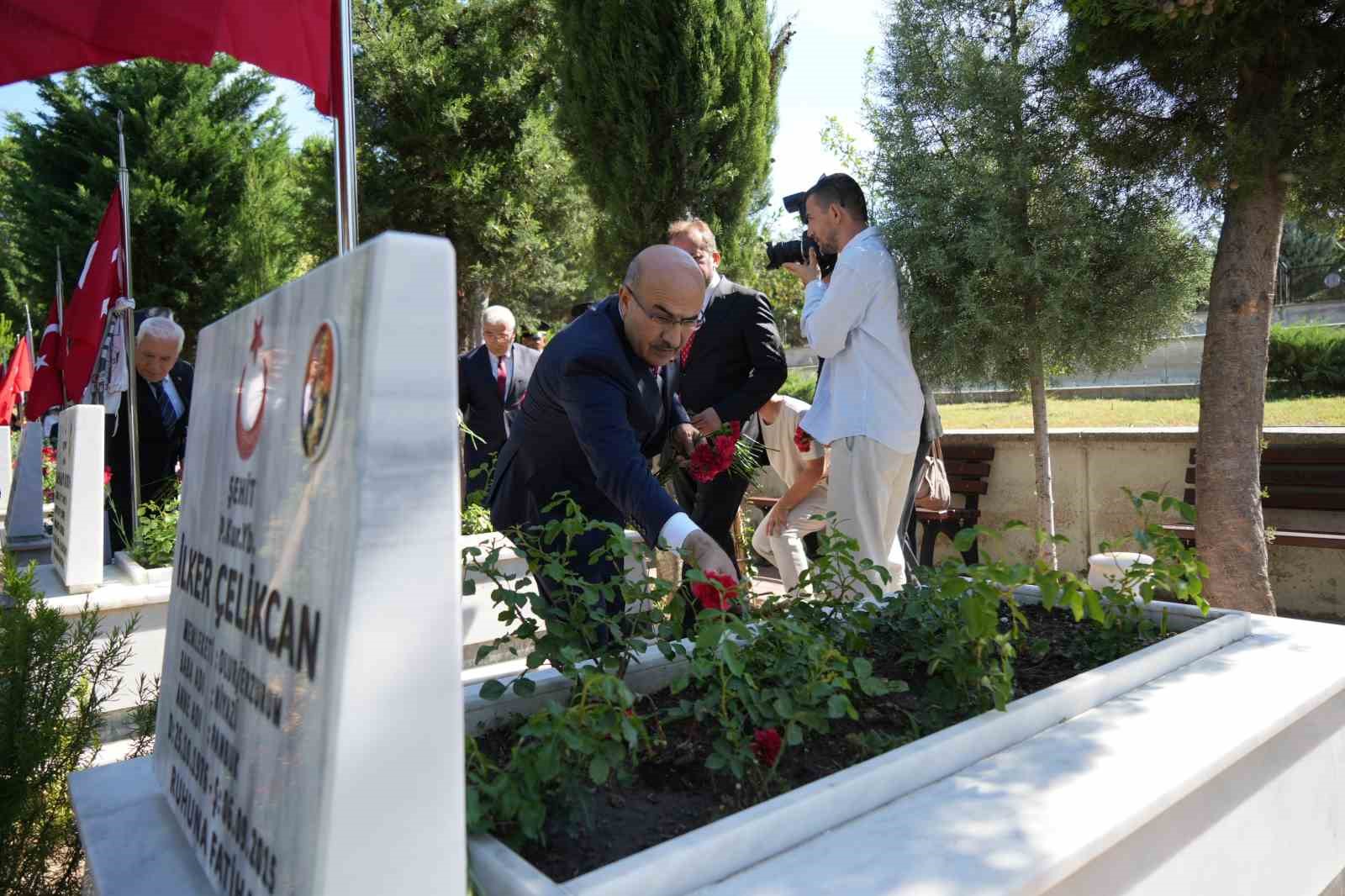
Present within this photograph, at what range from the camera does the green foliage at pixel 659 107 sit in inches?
345

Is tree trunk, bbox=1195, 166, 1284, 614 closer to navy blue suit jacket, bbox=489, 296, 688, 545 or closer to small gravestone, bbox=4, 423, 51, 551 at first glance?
navy blue suit jacket, bbox=489, 296, 688, 545

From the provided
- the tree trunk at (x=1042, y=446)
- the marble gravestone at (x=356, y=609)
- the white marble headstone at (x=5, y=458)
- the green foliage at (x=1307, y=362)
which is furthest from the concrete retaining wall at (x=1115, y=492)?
the green foliage at (x=1307, y=362)

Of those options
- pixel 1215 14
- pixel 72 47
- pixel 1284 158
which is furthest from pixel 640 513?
pixel 72 47

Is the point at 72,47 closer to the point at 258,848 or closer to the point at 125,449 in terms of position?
the point at 125,449

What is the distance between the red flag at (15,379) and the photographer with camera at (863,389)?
844 cm

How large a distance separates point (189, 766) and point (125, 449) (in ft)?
15.1

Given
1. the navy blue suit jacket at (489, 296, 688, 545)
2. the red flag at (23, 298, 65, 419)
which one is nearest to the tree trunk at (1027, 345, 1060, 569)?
the navy blue suit jacket at (489, 296, 688, 545)

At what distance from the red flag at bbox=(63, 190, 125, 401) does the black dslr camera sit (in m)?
3.33

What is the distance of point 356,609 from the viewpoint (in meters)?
1.04

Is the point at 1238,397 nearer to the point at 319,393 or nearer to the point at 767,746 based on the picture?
the point at 767,746

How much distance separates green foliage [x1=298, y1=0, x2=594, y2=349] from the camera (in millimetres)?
14820

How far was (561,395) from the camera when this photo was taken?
273 centimetres

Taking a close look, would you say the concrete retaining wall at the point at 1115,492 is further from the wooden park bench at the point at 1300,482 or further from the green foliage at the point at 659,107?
the green foliage at the point at 659,107

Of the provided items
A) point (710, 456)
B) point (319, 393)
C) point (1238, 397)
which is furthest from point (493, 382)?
point (319, 393)
